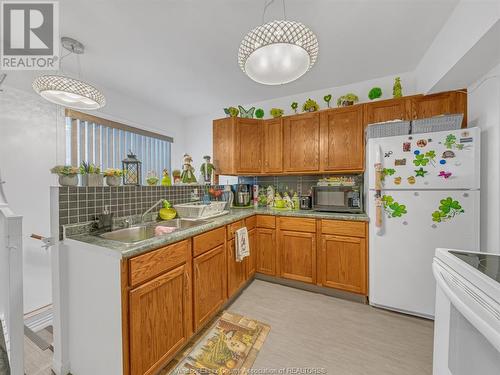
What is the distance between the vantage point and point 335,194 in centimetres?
248

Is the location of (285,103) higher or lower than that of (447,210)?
higher

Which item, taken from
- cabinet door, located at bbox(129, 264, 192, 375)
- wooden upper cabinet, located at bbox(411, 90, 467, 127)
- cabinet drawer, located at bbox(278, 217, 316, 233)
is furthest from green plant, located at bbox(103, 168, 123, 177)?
wooden upper cabinet, located at bbox(411, 90, 467, 127)

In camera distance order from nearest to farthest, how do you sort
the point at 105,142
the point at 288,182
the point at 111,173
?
the point at 111,173, the point at 105,142, the point at 288,182

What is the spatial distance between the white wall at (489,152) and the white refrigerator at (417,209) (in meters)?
0.11

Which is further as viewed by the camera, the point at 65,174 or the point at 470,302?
the point at 65,174

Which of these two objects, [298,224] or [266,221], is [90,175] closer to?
[266,221]

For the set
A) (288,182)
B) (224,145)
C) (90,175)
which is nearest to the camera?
(90,175)

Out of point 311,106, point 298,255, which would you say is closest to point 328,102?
point 311,106

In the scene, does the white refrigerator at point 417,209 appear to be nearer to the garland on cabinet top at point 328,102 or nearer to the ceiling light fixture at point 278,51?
the garland on cabinet top at point 328,102

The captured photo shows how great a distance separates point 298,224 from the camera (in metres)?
2.47

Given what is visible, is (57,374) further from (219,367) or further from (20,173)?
(20,173)

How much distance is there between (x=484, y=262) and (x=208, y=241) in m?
1.62

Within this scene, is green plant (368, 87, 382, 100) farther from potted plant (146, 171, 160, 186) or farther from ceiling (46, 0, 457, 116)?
potted plant (146, 171, 160, 186)

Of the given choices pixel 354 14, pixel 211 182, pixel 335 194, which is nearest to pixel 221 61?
pixel 354 14
